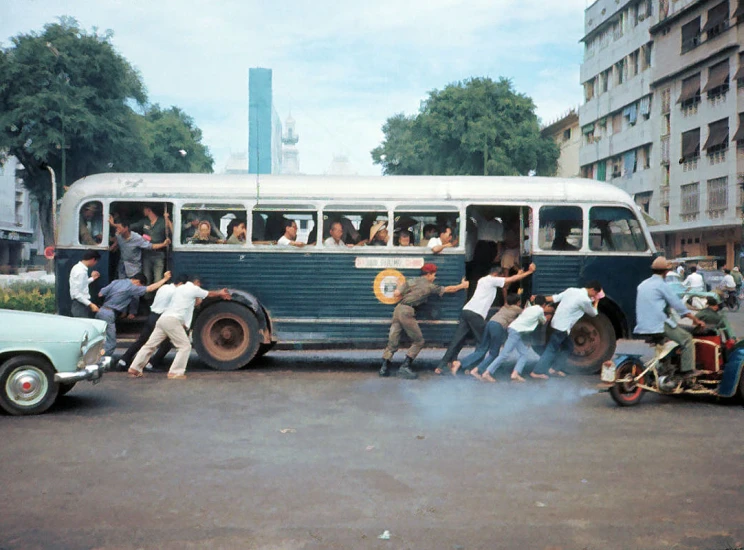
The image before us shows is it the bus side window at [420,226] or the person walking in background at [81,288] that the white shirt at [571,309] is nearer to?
the bus side window at [420,226]

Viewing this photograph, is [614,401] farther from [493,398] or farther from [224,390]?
[224,390]

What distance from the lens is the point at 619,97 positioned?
50.7 meters

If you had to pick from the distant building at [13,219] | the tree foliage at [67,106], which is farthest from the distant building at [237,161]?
the tree foliage at [67,106]

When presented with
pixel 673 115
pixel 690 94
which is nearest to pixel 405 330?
pixel 690 94

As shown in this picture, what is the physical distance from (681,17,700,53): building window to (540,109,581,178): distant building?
14124 mm

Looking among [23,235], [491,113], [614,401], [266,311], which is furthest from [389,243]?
[23,235]

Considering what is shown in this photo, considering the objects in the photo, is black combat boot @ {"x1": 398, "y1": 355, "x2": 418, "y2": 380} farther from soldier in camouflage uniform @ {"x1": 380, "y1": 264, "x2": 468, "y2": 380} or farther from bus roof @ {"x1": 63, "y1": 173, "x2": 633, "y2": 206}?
bus roof @ {"x1": 63, "y1": 173, "x2": 633, "y2": 206}

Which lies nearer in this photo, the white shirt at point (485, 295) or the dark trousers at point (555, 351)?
the dark trousers at point (555, 351)

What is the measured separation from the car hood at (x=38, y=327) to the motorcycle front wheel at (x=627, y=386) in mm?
5862

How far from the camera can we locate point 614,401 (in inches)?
374

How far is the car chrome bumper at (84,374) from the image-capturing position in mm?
8602

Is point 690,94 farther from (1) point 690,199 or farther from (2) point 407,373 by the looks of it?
(2) point 407,373

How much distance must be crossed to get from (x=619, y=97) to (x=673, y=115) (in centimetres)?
697

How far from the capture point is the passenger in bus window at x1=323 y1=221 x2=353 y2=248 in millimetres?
12648
